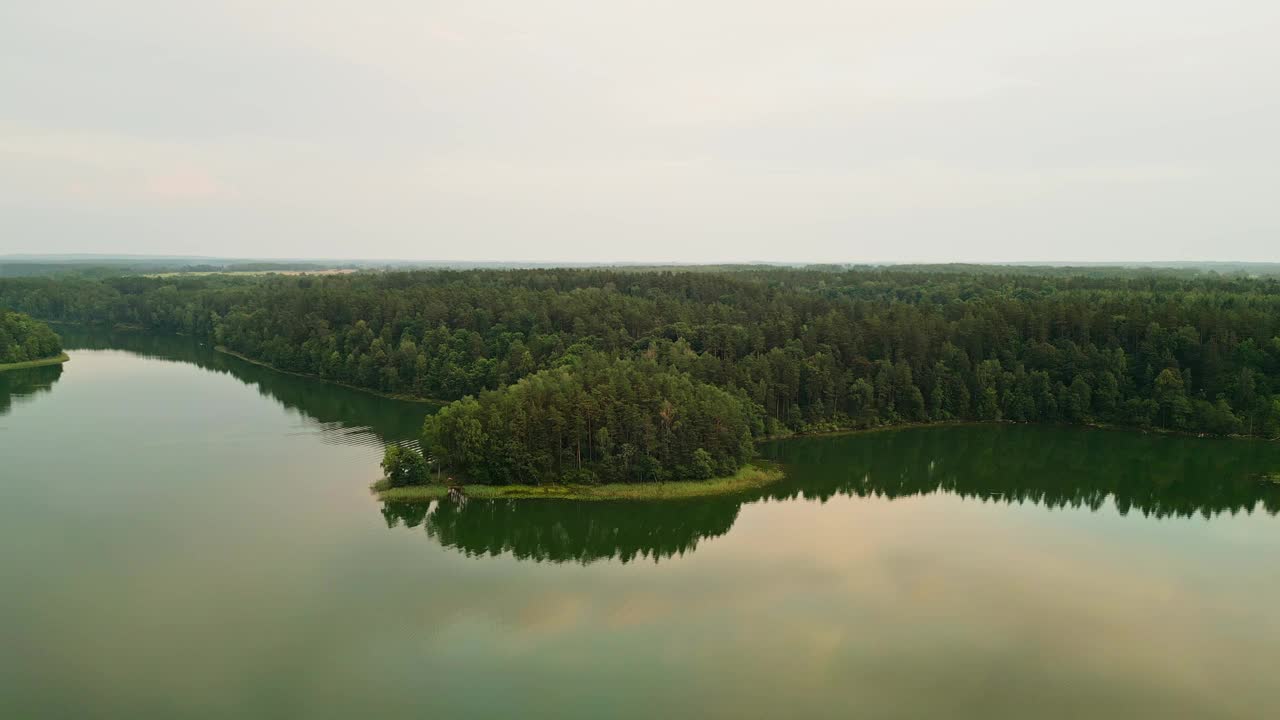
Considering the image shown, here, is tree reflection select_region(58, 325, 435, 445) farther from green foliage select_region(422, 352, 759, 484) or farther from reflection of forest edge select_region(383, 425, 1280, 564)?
reflection of forest edge select_region(383, 425, 1280, 564)

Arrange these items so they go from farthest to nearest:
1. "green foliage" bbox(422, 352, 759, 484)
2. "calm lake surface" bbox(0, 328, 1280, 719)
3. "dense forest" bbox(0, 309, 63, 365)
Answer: "dense forest" bbox(0, 309, 63, 365)
"green foliage" bbox(422, 352, 759, 484)
"calm lake surface" bbox(0, 328, 1280, 719)

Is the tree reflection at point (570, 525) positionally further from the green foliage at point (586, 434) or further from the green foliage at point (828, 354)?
the green foliage at point (828, 354)

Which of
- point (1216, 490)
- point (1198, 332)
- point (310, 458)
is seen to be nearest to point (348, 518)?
point (310, 458)

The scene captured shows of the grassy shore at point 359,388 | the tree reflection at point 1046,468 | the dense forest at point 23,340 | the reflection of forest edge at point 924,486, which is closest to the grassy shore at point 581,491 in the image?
the reflection of forest edge at point 924,486

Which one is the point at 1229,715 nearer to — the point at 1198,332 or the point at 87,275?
the point at 1198,332

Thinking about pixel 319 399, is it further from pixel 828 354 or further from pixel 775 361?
pixel 828 354

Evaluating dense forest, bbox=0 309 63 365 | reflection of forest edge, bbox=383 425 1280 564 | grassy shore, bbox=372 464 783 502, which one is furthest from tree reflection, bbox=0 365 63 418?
reflection of forest edge, bbox=383 425 1280 564
